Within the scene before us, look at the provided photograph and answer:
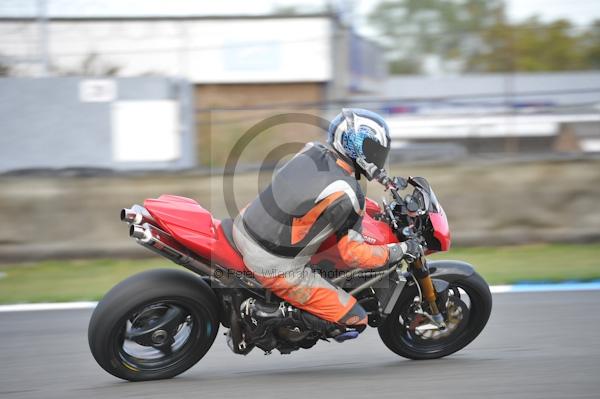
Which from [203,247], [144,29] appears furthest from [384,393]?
[144,29]

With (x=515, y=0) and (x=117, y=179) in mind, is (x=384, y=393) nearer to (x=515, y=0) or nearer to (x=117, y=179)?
(x=117, y=179)

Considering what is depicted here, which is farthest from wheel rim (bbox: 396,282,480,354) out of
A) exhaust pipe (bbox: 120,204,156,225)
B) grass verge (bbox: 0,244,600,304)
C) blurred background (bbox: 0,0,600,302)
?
blurred background (bbox: 0,0,600,302)

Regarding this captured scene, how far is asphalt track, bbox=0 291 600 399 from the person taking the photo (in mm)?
4664

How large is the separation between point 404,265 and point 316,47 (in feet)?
42.8

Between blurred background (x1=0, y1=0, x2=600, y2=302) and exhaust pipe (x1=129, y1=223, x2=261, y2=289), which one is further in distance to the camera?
blurred background (x1=0, y1=0, x2=600, y2=302)

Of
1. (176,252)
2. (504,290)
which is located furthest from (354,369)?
(504,290)

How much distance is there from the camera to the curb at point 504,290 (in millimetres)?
7082

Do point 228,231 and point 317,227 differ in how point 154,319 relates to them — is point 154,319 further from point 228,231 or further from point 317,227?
point 317,227

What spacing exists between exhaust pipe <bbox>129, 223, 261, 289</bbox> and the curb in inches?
101

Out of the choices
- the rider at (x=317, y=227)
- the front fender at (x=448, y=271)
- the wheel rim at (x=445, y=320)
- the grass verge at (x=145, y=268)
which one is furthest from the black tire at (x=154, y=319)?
the grass verge at (x=145, y=268)

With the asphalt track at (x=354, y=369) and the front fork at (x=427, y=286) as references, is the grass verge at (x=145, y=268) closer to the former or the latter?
the asphalt track at (x=354, y=369)

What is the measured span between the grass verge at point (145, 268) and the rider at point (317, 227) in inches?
124

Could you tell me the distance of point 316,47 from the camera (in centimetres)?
1761

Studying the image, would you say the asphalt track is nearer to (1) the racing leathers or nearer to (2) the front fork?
(2) the front fork
